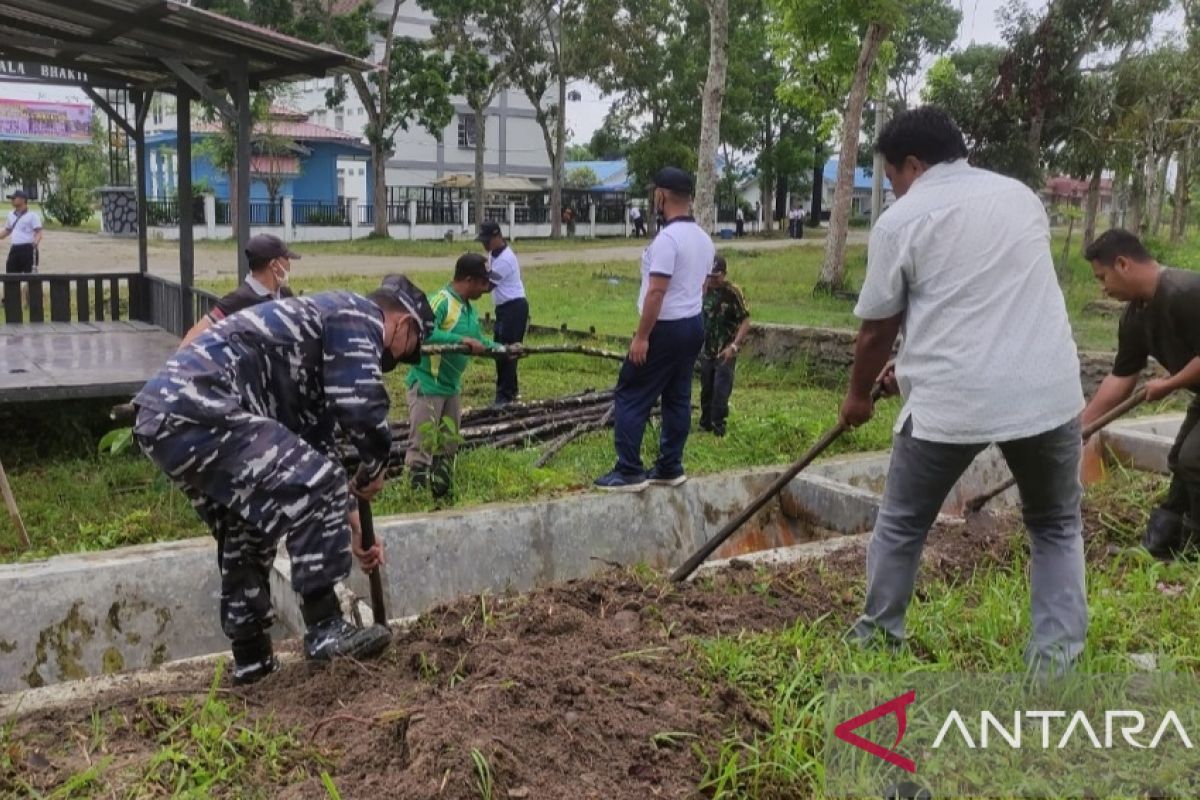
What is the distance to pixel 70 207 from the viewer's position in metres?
38.5

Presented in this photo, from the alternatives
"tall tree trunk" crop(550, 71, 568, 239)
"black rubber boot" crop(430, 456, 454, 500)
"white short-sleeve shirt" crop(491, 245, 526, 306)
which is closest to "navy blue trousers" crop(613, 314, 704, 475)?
"black rubber boot" crop(430, 456, 454, 500)

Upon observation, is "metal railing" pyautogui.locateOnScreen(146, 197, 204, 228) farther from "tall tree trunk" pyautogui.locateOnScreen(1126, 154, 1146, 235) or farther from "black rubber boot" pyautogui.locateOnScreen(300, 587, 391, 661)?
"black rubber boot" pyautogui.locateOnScreen(300, 587, 391, 661)

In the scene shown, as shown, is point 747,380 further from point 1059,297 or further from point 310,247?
point 310,247

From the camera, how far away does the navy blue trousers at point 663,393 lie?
5.94m

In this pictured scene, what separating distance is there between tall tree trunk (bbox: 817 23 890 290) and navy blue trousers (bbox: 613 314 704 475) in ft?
32.4

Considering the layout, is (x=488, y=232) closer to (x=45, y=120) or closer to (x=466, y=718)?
(x=466, y=718)

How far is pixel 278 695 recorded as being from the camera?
334cm

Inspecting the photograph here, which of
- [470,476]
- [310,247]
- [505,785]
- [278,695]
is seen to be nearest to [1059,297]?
[505,785]

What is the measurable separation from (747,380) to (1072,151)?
38.4 ft

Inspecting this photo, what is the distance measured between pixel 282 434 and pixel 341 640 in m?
0.72

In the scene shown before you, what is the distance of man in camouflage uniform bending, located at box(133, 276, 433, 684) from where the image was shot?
3.24m

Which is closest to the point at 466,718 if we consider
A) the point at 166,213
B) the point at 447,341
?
the point at 447,341

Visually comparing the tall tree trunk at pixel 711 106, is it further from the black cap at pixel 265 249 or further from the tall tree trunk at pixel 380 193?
the tall tree trunk at pixel 380 193

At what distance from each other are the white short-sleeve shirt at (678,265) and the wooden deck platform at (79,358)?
338 cm
